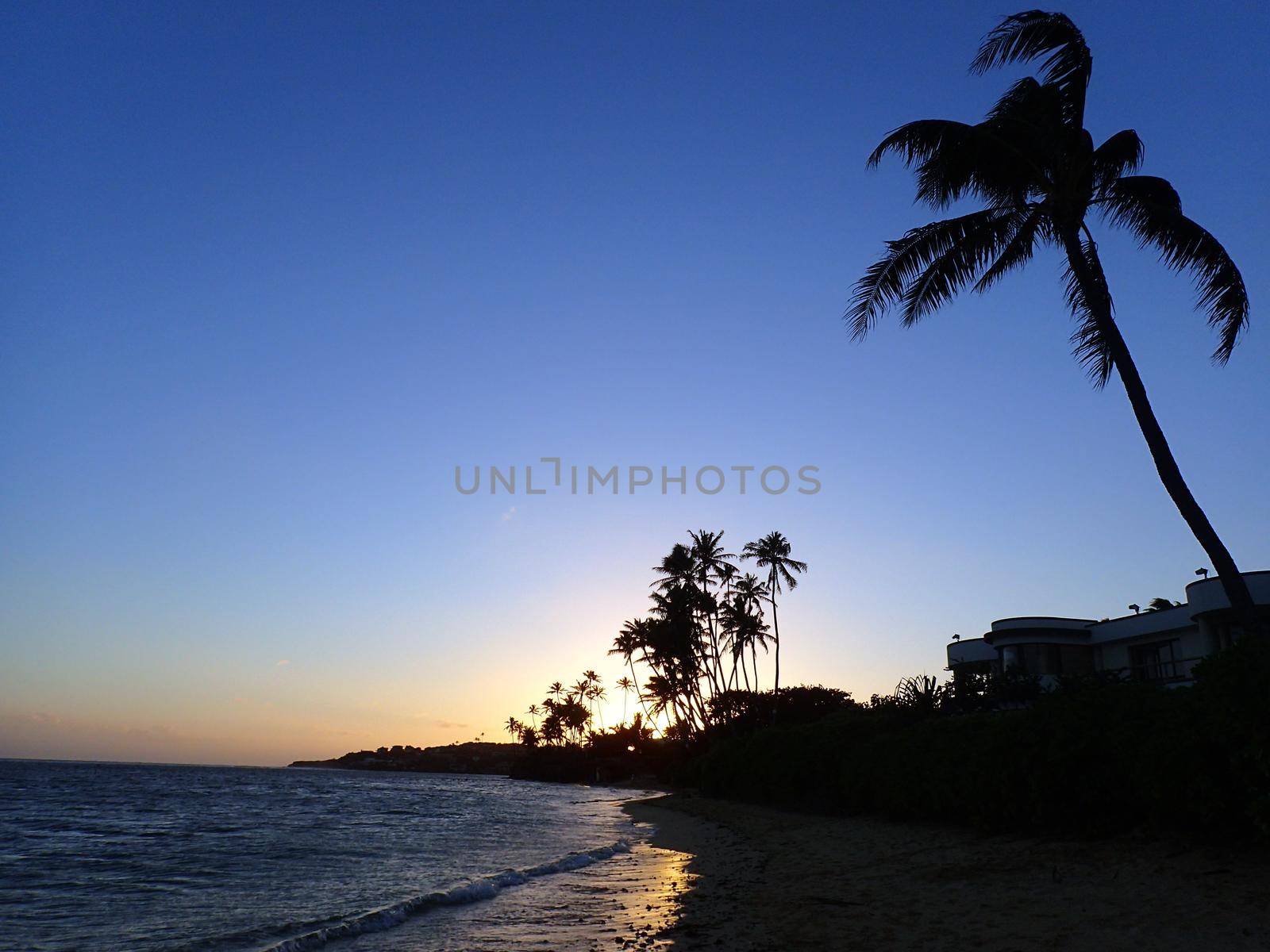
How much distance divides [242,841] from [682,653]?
37.7m

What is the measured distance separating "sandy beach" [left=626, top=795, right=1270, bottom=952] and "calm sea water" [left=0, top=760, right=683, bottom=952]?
1435 mm

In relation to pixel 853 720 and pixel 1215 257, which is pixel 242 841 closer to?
pixel 853 720

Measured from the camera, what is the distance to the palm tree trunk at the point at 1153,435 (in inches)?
538

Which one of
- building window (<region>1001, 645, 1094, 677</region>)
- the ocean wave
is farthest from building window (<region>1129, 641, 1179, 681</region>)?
the ocean wave

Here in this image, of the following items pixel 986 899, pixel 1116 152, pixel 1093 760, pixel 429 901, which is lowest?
pixel 429 901

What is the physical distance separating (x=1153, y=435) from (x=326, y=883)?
60.2 feet

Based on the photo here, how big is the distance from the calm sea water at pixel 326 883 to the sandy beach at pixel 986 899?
1435mm

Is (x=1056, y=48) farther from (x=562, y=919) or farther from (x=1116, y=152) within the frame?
(x=562, y=919)

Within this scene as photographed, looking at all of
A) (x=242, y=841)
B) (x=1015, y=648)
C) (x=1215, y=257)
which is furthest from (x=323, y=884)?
(x=1015, y=648)

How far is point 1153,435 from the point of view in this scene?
14727mm

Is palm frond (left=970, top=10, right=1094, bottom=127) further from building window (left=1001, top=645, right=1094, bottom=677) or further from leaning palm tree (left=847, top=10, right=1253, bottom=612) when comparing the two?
building window (left=1001, top=645, right=1094, bottom=677)

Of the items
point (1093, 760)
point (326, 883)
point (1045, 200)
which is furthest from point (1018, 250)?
point (326, 883)

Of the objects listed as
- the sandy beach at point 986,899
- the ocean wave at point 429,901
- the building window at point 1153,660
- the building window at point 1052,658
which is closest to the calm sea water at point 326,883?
the ocean wave at point 429,901

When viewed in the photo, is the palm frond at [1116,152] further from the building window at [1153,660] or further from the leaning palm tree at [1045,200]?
the building window at [1153,660]
